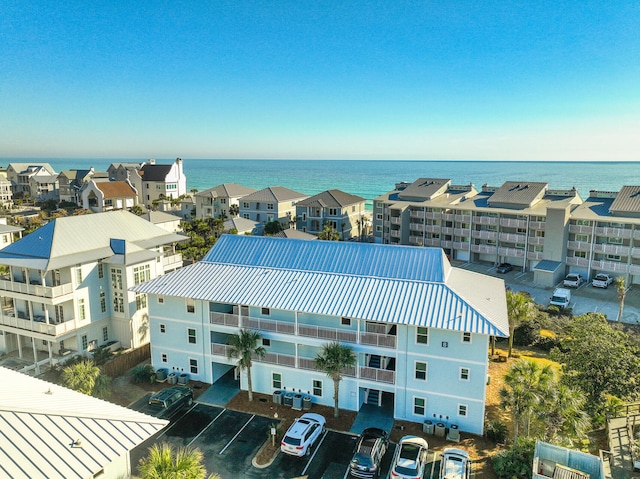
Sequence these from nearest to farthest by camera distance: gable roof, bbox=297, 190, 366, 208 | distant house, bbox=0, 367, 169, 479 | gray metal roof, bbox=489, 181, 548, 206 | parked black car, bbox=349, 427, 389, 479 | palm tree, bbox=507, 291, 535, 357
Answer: distant house, bbox=0, 367, 169, 479 < parked black car, bbox=349, 427, 389, 479 < palm tree, bbox=507, 291, 535, 357 < gray metal roof, bbox=489, 181, 548, 206 < gable roof, bbox=297, 190, 366, 208

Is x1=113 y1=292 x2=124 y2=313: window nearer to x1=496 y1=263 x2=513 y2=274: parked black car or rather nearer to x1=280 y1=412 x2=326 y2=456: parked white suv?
x1=280 y1=412 x2=326 y2=456: parked white suv

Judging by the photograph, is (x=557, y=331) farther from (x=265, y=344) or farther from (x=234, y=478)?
(x=234, y=478)

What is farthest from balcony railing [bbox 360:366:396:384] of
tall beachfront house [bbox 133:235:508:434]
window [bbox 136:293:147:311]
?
window [bbox 136:293:147:311]

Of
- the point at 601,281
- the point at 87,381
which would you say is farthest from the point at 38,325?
the point at 601,281

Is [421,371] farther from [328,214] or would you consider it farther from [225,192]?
[225,192]

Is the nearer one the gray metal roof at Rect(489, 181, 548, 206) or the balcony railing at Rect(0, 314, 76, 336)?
the balcony railing at Rect(0, 314, 76, 336)

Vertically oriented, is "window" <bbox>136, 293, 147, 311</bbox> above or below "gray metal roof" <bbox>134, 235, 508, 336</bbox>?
below

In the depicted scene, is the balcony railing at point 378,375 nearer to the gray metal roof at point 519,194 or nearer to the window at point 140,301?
the window at point 140,301
